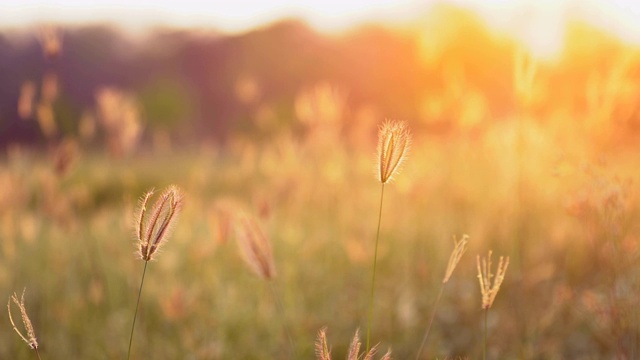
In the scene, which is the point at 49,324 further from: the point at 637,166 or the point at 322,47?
the point at 322,47

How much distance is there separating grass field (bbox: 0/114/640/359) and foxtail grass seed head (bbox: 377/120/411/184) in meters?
0.67

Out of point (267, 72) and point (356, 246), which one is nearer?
point (356, 246)

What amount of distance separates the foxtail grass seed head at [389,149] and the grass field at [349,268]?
668mm

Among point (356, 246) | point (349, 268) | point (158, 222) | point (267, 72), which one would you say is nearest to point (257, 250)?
point (158, 222)

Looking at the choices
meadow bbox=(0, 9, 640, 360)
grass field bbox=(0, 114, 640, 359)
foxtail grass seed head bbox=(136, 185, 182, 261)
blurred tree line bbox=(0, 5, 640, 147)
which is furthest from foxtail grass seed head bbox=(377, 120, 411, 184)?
A: blurred tree line bbox=(0, 5, 640, 147)

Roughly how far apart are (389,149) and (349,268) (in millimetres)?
2292

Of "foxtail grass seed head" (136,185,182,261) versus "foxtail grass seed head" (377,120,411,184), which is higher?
"foxtail grass seed head" (377,120,411,184)

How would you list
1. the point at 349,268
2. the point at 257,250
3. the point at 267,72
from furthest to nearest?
1. the point at 267,72
2. the point at 349,268
3. the point at 257,250

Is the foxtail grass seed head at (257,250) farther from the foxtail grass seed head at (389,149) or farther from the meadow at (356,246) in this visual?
the foxtail grass seed head at (389,149)

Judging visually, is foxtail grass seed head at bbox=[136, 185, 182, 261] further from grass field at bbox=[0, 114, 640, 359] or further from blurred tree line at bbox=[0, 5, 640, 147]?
blurred tree line at bbox=[0, 5, 640, 147]

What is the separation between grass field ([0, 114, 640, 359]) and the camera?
242 centimetres

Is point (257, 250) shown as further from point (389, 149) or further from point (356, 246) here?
point (356, 246)

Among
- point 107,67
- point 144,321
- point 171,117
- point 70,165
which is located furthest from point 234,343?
point 107,67

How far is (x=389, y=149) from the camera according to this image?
45.2 inches
